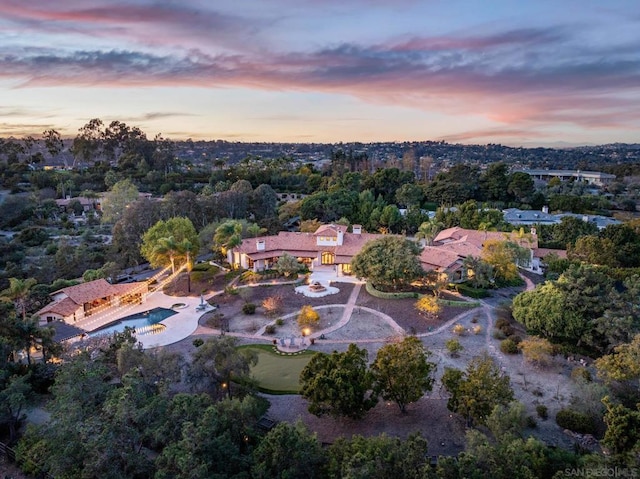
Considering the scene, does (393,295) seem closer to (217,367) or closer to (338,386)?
(338,386)

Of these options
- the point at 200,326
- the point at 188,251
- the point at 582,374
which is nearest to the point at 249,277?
the point at 188,251

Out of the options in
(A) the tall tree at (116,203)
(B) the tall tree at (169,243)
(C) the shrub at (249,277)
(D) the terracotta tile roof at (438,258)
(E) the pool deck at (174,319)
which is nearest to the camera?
(E) the pool deck at (174,319)

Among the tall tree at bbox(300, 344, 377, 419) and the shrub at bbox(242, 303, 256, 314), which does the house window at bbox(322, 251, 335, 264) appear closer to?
the shrub at bbox(242, 303, 256, 314)

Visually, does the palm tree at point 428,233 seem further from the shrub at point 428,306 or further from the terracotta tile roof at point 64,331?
the terracotta tile roof at point 64,331

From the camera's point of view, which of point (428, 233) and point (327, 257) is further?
point (428, 233)

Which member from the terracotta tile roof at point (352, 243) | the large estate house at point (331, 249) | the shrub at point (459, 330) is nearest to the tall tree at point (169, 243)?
the large estate house at point (331, 249)

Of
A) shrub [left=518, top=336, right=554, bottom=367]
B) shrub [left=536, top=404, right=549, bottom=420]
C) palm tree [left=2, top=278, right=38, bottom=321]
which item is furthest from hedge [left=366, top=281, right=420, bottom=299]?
palm tree [left=2, top=278, right=38, bottom=321]

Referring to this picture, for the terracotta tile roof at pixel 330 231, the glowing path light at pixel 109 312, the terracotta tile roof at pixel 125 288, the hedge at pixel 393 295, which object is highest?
the terracotta tile roof at pixel 330 231

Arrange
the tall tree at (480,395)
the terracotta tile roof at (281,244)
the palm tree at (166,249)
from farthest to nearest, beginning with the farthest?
the terracotta tile roof at (281,244)
the palm tree at (166,249)
the tall tree at (480,395)
